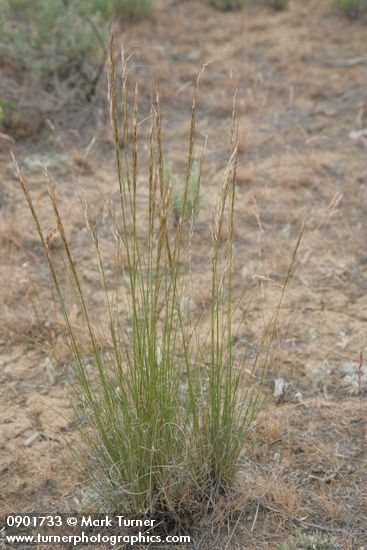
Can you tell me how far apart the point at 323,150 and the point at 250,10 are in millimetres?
2897

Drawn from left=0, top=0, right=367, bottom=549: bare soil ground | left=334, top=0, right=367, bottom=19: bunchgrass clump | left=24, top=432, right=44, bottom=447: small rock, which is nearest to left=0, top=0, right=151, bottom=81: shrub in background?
left=0, top=0, right=367, bottom=549: bare soil ground

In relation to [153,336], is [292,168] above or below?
below

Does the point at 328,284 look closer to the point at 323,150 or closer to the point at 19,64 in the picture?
the point at 323,150

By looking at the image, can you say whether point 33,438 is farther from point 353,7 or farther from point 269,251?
point 353,7

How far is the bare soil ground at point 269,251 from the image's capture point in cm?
242

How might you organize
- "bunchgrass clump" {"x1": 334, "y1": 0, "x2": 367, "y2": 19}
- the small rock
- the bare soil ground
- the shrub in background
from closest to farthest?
the bare soil ground
the small rock
the shrub in background
"bunchgrass clump" {"x1": 334, "y1": 0, "x2": 367, "y2": 19}

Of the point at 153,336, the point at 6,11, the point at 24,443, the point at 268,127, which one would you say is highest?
the point at 6,11

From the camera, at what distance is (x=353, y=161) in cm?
467

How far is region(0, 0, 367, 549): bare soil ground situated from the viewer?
7.93ft

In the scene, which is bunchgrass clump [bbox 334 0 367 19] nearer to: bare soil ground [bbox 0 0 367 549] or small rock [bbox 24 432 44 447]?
bare soil ground [bbox 0 0 367 549]

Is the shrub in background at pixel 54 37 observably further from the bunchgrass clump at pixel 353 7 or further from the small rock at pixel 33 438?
the small rock at pixel 33 438

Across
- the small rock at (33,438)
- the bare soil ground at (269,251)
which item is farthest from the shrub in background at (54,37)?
the small rock at (33,438)

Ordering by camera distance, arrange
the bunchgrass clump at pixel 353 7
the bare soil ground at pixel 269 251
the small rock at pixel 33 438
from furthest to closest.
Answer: the bunchgrass clump at pixel 353 7
the small rock at pixel 33 438
the bare soil ground at pixel 269 251

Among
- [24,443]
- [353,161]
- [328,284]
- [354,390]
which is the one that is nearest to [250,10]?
[353,161]
